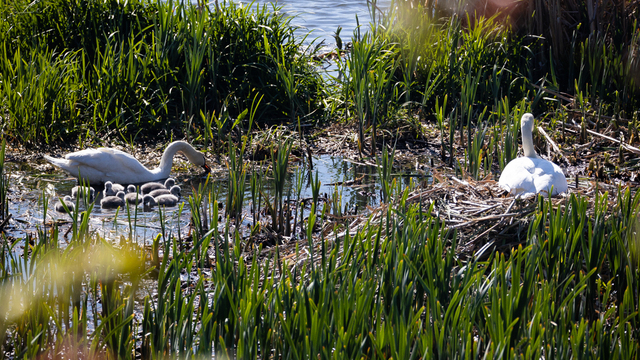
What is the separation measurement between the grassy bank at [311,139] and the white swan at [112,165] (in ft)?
1.91

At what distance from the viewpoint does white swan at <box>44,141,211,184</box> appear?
5.65 metres

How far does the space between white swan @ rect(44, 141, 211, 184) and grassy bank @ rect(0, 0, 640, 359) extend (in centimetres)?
58

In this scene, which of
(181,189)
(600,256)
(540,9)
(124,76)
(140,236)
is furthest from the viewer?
(540,9)

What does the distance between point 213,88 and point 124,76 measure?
3.07ft

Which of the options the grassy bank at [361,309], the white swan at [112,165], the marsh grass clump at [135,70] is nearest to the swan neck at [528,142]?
the grassy bank at [361,309]

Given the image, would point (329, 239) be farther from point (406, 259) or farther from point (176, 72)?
point (176, 72)

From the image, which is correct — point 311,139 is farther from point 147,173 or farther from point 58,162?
point 58,162

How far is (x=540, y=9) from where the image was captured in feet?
25.5

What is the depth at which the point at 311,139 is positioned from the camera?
7.13 metres

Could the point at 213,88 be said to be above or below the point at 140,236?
above

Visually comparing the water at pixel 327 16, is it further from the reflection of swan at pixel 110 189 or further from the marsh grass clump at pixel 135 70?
the reflection of swan at pixel 110 189

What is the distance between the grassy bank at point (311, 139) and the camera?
259 cm

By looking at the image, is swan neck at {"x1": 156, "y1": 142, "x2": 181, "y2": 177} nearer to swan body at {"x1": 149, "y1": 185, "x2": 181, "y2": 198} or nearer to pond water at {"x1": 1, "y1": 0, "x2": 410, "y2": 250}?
pond water at {"x1": 1, "y1": 0, "x2": 410, "y2": 250}

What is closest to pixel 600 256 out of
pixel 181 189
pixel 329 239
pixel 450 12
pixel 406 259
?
pixel 406 259
